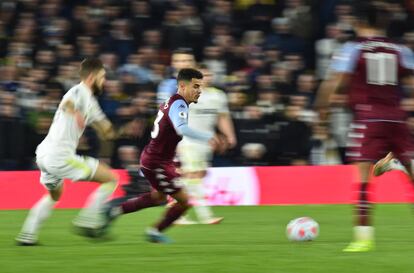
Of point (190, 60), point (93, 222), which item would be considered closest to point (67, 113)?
point (93, 222)

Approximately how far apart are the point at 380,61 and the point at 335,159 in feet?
24.0

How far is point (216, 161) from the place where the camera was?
16656mm

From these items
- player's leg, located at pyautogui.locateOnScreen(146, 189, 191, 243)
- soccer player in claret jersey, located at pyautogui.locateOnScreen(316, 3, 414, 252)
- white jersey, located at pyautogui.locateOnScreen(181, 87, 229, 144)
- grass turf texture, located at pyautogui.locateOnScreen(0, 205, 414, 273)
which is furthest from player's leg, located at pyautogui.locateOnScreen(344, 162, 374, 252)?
white jersey, located at pyautogui.locateOnScreen(181, 87, 229, 144)

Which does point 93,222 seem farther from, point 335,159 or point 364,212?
point 335,159

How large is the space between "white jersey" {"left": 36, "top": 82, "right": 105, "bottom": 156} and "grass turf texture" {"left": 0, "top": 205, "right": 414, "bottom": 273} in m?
0.93

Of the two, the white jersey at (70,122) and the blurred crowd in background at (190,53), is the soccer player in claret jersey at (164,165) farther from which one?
the blurred crowd in background at (190,53)

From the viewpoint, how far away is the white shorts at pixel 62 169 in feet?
32.6

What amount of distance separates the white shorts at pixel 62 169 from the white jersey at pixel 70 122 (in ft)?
0.21

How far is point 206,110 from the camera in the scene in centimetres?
1320

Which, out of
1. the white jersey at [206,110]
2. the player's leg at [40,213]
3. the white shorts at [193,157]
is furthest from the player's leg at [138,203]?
the white jersey at [206,110]

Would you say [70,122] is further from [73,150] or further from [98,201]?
[98,201]

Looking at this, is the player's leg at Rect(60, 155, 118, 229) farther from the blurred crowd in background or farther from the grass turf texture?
the blurred crowd in background

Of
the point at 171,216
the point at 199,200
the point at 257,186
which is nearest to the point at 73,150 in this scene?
the point at 171,216

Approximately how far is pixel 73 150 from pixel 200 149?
10.6 feet
